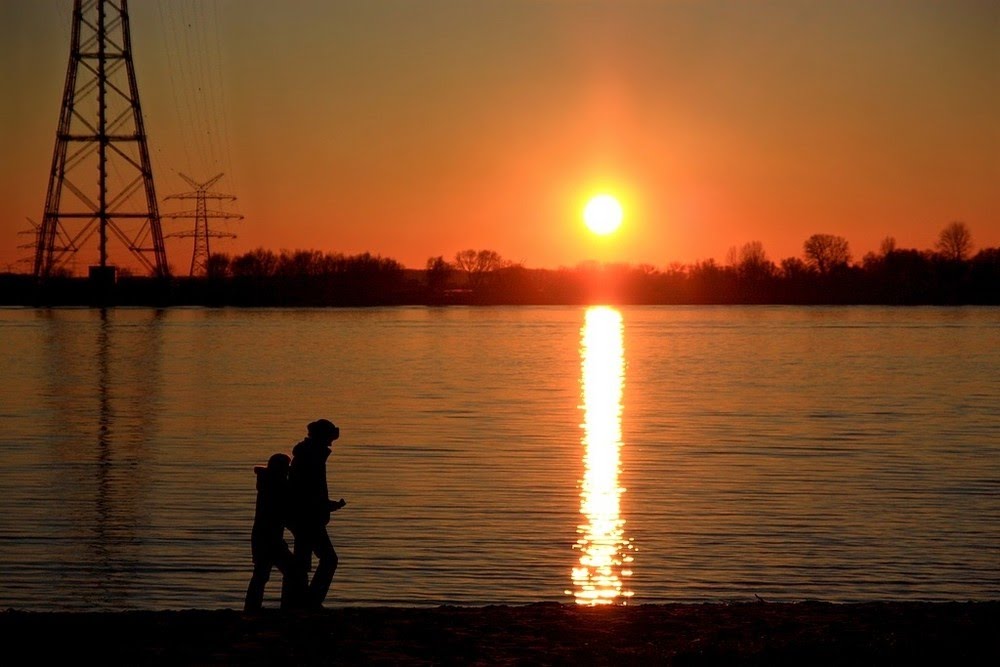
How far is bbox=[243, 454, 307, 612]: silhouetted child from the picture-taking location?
12477 mm

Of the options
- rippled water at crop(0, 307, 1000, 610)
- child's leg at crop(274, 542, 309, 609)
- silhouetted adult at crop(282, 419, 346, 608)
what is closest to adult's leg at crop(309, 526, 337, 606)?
silhouetted adult at crop(282, 419, 346, 608)

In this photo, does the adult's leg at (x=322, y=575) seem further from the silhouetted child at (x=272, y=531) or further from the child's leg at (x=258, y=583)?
the child's leg at (x=258, y=583)

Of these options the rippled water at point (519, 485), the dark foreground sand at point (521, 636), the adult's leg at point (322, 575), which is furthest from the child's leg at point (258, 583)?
the rippled water at point (519, 485)

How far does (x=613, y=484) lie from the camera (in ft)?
87.8

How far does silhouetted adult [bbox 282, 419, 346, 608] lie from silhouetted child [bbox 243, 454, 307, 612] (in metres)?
0.07

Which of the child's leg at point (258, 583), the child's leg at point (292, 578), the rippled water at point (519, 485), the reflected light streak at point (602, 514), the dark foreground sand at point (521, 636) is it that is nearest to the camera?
the dark foreground sand at point (521, 636)

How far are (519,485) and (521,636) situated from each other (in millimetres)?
14975

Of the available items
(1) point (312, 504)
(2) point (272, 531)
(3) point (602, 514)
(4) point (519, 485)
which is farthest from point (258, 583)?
(4) point (519, 485)

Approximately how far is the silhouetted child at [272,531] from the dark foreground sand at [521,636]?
0.35 metres

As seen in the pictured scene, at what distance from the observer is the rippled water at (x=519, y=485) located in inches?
687

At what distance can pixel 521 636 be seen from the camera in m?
11.5

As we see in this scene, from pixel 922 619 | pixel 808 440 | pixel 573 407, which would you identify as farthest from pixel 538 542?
pixel 573 407

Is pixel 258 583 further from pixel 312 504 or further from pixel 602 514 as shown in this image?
pixel 602 514

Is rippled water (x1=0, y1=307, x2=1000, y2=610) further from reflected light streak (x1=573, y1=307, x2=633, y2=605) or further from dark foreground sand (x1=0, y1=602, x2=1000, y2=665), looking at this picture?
dark foreground sand (x1=0, y1=602, x2=1000, y2=665)
